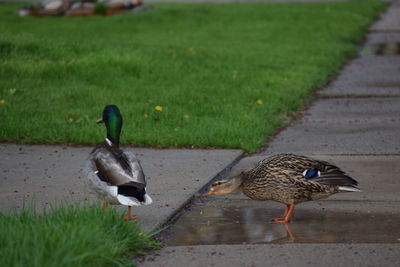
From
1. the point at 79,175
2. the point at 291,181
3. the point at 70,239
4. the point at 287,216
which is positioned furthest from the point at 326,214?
the point at 79,175

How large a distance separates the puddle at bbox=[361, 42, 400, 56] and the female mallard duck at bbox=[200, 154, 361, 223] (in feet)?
40.8

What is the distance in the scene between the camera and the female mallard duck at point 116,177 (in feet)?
18.9

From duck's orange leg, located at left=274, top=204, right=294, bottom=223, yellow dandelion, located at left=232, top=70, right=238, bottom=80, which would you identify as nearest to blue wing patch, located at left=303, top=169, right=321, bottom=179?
duck's orange leg, located at left=274, top=204, right=294, bottom=223

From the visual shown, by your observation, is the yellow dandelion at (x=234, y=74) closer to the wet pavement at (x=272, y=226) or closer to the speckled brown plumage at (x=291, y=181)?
the wet pavement at (x=272, y=226)

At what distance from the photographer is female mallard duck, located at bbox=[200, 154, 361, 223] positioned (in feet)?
20.6

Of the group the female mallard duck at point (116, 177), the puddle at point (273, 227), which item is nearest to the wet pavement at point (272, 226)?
the puddle at point (273, 227)

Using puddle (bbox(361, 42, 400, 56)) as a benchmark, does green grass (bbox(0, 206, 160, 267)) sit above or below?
above

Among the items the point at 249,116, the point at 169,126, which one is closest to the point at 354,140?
the point at 249,116

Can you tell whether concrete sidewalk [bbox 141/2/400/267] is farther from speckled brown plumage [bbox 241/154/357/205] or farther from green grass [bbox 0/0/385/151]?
green grass [bbox 0/0/385/151]

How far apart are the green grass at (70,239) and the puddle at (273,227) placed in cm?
45

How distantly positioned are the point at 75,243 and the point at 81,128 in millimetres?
4766

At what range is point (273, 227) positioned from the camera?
6266mm

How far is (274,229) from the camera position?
6.20 m

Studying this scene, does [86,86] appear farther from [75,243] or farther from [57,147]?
[75,243]
